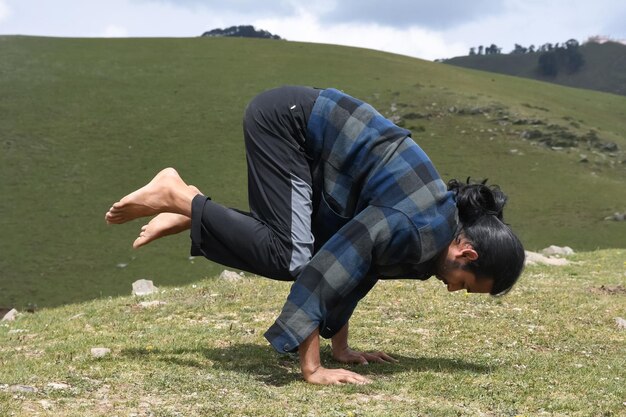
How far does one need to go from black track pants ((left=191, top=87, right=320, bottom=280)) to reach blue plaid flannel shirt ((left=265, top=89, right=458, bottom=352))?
0.39 ft

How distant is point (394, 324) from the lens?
24.2ft

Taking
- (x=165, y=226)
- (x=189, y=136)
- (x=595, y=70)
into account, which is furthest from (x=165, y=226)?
(x=595, y=70)

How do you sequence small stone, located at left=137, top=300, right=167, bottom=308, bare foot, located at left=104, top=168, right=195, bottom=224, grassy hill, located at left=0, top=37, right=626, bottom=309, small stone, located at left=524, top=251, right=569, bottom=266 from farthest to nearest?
grassy hill, located at left=0, top=37, right=626, bottom=309 → small stone, located at left=524, top=251, right=569, bottom=266 → small stone, located at left=137, top=300, right=167, bottom=308 → bare foot, located at left=104, top=168, right=195, bottom=224

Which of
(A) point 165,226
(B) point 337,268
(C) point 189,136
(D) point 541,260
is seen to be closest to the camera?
(B) point 337,268

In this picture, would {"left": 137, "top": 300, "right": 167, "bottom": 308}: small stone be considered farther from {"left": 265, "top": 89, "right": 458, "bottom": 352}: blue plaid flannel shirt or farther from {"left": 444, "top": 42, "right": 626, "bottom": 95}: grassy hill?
{"left": 444, "top": 42, "right": 626, "bottom": 95}: grassy hill

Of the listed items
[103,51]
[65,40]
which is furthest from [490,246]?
[65,40]

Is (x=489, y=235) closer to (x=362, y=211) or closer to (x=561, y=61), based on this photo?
(x=362, y=211)

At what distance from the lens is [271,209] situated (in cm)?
501

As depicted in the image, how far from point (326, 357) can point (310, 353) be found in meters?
0.91

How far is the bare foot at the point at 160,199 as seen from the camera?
517cm

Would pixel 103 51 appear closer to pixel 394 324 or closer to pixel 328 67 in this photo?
pixel 328 67

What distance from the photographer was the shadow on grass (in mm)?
5320

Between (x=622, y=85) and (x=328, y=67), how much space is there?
125683 mm

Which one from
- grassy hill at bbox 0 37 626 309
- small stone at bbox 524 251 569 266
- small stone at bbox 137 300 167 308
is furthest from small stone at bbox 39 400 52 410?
grassy hill at bbox 0 37 626 309
